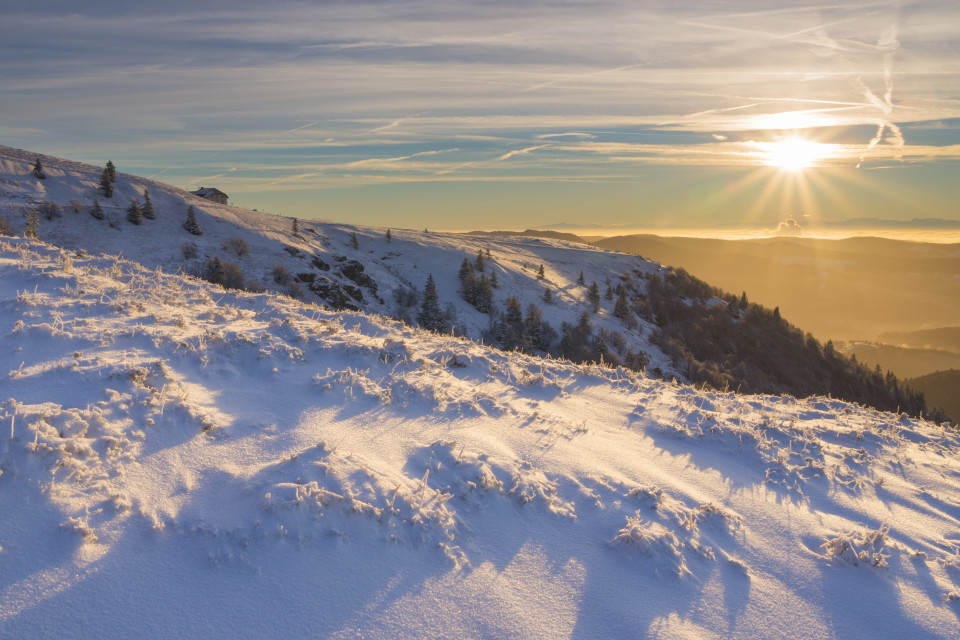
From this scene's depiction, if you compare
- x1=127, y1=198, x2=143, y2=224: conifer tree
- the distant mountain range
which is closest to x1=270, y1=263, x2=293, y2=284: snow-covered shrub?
the distant mountain range

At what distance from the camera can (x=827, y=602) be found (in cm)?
474

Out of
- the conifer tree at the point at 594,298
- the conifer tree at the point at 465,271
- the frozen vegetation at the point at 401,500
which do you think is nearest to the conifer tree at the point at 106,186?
the conifer tree at the point at 465,271

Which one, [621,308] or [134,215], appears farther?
[621,308]

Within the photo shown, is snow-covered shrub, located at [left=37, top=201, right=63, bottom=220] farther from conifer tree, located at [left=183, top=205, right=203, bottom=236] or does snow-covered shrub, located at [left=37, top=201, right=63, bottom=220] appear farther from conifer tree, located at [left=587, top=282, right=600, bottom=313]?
conifer tree, located at [left=587, top=282, right=600, bottom=313]

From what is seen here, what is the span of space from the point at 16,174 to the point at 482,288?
6030 cm

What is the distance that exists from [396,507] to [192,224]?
66850 mm

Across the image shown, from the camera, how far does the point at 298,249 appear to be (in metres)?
64.8

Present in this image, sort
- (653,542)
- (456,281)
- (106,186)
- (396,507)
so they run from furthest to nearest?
(456,281), (106,186), (653,542), (396,507)

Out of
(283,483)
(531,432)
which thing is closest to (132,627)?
(283,483)

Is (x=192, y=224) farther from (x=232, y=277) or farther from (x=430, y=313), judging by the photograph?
(x=430, y=313)

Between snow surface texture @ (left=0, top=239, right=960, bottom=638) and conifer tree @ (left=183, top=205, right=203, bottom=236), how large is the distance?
57.8 meters

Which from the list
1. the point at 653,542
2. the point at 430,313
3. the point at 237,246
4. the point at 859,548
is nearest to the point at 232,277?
the point at 237,246

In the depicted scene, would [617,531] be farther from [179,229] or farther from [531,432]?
[179,229]

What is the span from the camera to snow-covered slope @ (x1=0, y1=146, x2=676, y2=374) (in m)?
52.7
